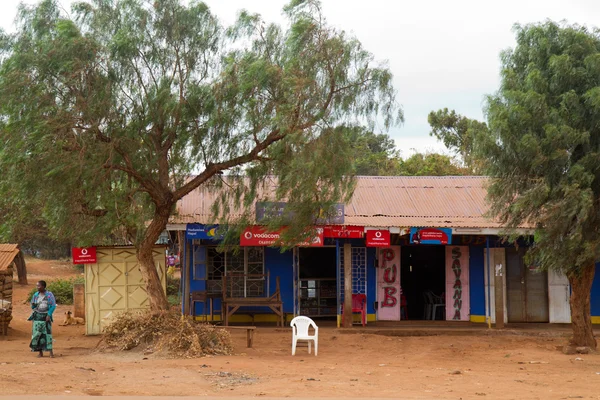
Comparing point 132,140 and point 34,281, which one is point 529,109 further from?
point 34,281

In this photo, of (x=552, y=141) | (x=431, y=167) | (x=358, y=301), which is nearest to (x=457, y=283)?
(x=358, y=301)

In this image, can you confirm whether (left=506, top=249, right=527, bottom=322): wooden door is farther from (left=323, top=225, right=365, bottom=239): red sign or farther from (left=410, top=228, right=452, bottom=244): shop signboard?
(left=323, top=225, right=365, bottom=239): red sign

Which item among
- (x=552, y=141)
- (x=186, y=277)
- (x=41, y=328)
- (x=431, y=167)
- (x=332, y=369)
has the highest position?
(x=431, y=167)

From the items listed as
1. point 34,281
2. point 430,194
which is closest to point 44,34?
point 430,194

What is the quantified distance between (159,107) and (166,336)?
13.2 ft

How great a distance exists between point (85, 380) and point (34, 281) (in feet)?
82.3

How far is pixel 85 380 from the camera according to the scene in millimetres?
10031

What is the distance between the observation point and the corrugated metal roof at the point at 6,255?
1638cm

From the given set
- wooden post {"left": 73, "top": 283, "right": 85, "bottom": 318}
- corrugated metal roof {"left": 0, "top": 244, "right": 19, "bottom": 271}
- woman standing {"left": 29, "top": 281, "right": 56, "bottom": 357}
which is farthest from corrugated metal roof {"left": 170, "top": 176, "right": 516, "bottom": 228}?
wooden post {"left": 73, "top": 283, "right": 85, "bottom": 318}

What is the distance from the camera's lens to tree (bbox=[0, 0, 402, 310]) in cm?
1141

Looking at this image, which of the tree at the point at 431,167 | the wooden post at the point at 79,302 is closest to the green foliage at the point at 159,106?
the wooden post at the point at 79,302

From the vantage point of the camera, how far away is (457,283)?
17.8 meters

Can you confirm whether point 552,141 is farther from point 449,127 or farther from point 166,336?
point 449,127

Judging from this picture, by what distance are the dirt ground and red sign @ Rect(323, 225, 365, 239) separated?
2.17 m
